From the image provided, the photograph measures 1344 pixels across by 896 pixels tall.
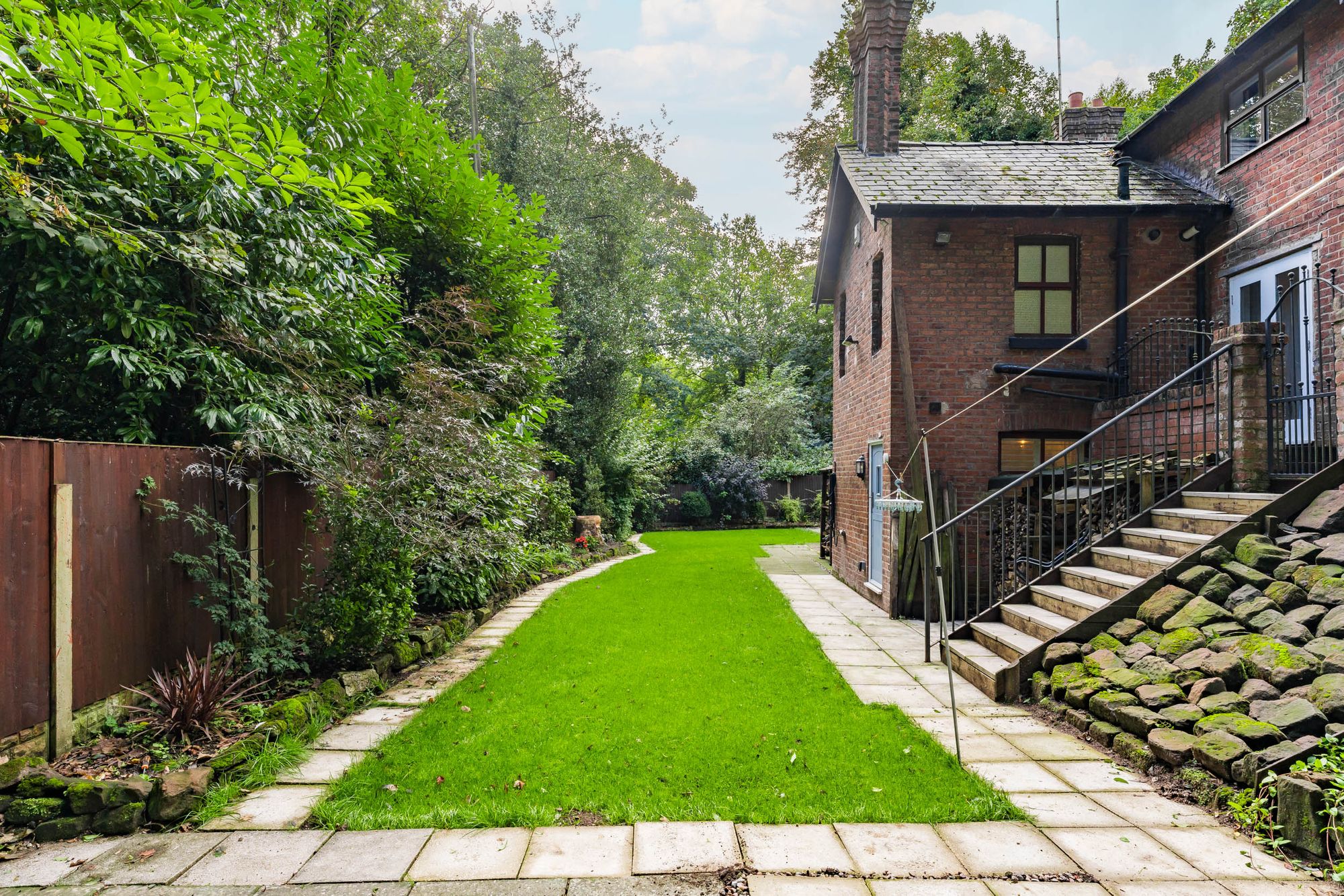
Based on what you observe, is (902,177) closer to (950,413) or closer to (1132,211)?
(1132,211)

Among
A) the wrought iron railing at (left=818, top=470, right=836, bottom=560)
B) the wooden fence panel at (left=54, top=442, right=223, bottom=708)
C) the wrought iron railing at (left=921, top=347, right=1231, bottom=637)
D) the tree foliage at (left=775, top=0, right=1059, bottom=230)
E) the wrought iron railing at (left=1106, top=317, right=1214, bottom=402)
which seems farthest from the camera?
the tree foliage at (left=775, top=0, right=1059, bottom=230)

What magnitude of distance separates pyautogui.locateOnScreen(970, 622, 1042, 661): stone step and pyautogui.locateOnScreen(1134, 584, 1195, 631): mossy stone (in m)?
0.73

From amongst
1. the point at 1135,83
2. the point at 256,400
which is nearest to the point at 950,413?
the point at 256,400

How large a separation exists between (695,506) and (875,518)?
39.8 ft

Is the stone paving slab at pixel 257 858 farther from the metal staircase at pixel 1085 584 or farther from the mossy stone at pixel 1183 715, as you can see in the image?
→ the mossy stone at pixel 1183 715

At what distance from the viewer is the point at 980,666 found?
5234 mm

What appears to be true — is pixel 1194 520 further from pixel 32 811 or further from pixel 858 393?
pixel 32 811

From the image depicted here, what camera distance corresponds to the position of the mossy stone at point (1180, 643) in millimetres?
4141

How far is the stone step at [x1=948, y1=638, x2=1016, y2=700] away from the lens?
16.1ft

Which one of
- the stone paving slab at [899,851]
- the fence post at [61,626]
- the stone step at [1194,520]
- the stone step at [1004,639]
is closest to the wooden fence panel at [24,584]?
the fence post at [61,626]

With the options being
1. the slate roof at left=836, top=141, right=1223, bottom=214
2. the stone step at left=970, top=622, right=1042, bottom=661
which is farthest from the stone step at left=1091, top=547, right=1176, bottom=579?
the slate roof at left=836, top=141, right=1223, bottom=214

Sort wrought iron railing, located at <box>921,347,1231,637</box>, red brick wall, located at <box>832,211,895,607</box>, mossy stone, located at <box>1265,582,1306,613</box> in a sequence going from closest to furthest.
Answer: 1. mossy stone, located at <box>1265,582,1306,613</box>
2. wrought iron railing, located at <box>921,347,1231,637</box>
3. red brick wall, located at <box>832,211,895,607</box>

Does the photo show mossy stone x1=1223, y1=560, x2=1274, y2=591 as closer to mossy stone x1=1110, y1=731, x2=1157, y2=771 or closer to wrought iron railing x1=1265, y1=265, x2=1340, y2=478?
wrought iron railing x1=1265, y1=265, x2=1340, y2=478

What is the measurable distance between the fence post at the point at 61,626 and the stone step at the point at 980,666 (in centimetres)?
530
